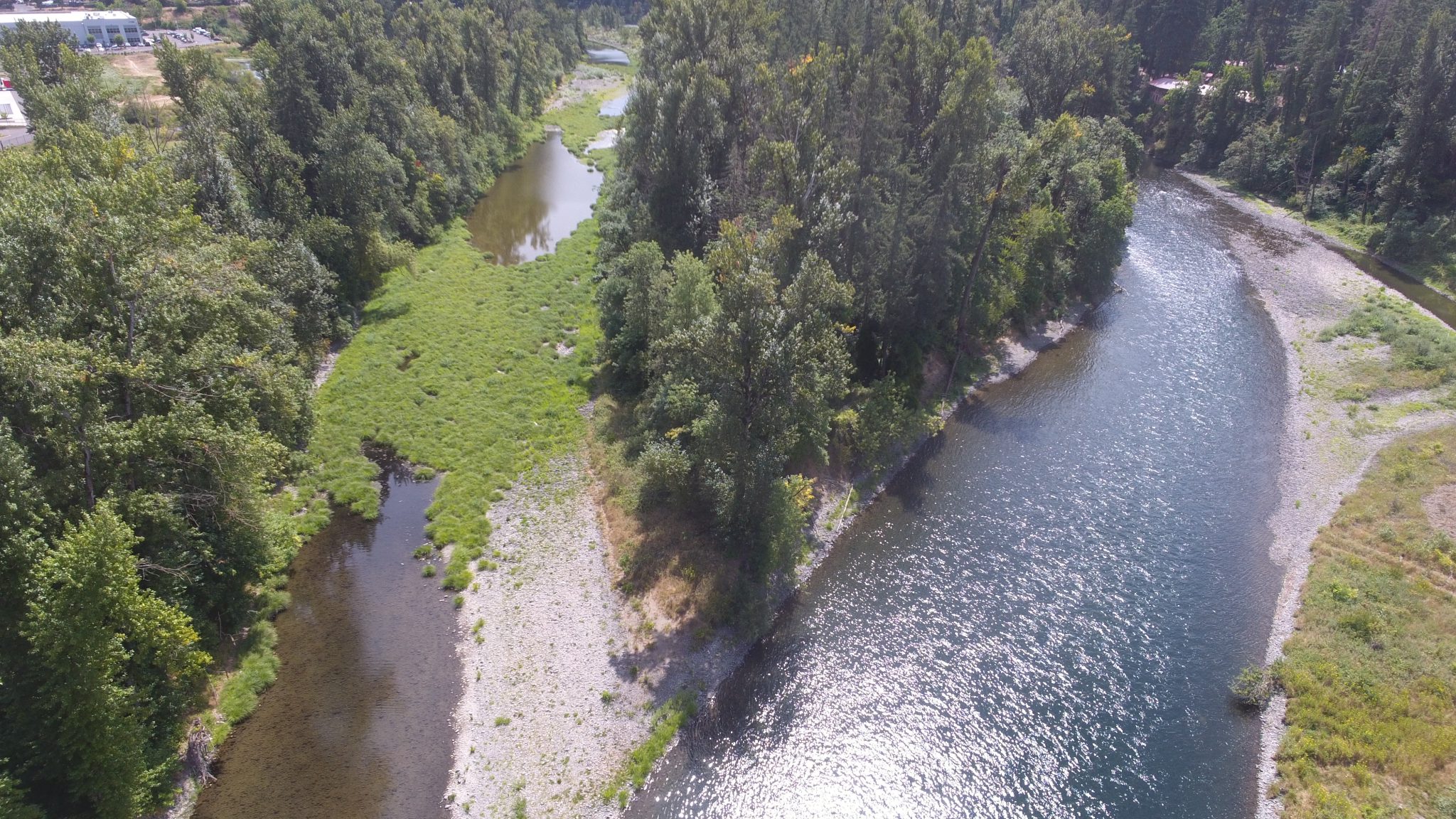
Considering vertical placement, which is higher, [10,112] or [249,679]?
[10,112]

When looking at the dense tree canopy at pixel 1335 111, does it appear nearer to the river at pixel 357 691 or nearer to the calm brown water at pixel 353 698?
the river at pixel 357 691

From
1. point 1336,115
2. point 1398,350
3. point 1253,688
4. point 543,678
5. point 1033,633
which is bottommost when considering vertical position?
point 543,678

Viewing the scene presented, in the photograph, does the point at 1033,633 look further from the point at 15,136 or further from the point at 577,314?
the point at 15,136

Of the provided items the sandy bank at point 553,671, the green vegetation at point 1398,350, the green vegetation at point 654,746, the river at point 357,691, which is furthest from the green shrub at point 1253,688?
the river at point 357,691

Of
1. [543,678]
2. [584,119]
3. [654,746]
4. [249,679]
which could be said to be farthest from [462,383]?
[584,119]

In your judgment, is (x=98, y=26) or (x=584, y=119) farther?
(x=98, y=26)

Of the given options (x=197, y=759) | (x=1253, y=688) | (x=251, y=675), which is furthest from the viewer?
(x=1253, y=688)

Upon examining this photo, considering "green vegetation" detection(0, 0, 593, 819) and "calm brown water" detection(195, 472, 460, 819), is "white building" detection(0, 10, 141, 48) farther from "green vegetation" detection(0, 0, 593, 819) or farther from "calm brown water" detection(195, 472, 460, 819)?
"calm brown water" detection(195, 472, 460, 819)
